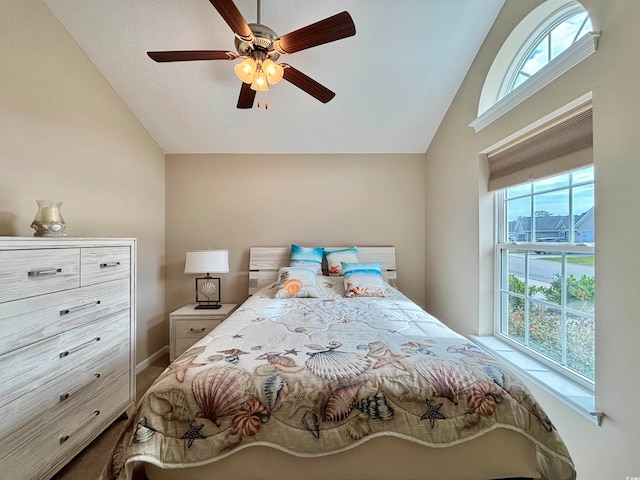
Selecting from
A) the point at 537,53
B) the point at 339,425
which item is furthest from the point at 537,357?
the point at 537,53

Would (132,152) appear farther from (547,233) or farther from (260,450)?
(547,233)

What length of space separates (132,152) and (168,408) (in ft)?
8.12

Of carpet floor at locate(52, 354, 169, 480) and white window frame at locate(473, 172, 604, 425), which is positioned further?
carpet floor at locate(52, 354, 169, 480)

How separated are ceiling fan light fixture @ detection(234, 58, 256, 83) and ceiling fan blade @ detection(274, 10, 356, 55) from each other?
176mm

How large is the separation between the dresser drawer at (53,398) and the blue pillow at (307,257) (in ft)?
5.22

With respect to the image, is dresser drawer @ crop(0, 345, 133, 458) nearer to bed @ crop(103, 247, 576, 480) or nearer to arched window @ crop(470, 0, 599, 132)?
bed @ crop(103, 247, 576, 480)

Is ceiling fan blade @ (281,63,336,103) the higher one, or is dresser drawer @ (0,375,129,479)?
ceiling fan blade @ (281,63,336,103)

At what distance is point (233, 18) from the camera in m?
1.31

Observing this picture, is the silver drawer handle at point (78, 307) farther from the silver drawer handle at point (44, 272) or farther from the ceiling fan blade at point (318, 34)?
the ceiling fan blade at point (318, 34)

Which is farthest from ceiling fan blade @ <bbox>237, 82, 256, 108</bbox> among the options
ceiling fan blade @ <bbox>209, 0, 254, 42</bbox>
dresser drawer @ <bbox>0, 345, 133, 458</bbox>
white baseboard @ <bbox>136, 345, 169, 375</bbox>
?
white baseboard @ <bbox>136, 345, 169, 375</bbox>

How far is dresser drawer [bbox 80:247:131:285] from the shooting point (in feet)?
5.14

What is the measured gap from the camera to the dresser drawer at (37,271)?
1.19 meters

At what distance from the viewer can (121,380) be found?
1.84 metres

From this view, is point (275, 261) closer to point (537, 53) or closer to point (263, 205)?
point (263, 205)
